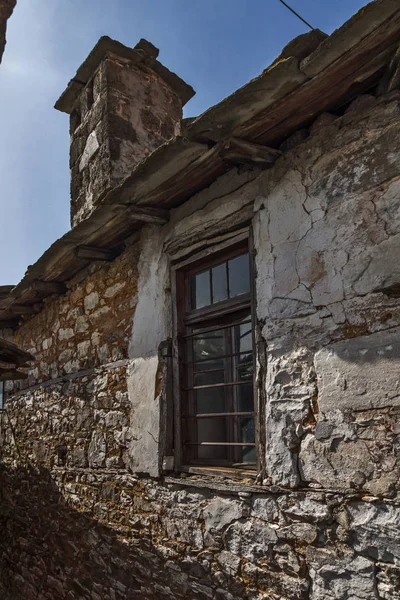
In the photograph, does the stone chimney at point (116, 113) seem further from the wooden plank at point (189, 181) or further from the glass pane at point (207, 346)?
the glass pane at point (207, 346)

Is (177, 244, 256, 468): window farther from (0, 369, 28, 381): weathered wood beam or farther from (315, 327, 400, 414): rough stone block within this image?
(0, 369, 28, 381): weathered wood beam

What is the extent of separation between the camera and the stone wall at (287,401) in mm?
2201

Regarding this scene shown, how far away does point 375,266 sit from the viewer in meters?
2.26

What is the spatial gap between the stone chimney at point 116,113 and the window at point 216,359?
2.46 m

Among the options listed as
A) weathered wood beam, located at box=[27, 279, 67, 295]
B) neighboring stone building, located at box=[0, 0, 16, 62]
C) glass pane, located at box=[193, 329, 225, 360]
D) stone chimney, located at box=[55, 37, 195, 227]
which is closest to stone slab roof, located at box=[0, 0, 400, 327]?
glass pane, located at box=[193, 329, 225, 360]

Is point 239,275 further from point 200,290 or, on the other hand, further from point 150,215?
point 150,215

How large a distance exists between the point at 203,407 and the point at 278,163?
165 cm

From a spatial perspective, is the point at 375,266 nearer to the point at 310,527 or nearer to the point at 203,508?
the point at 310,527

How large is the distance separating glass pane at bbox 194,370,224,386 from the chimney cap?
4128 millimetres

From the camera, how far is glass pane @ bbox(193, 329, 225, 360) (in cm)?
345

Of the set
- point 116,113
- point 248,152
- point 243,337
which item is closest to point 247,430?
point 243,337

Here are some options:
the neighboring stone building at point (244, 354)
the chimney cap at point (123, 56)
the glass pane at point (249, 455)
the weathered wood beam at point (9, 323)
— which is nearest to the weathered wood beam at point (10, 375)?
the neighboring stone building at point (244, 354)

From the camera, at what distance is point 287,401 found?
254cm

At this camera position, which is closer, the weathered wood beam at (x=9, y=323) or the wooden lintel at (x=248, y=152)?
the wooden lintel at (x=248, y=152)
